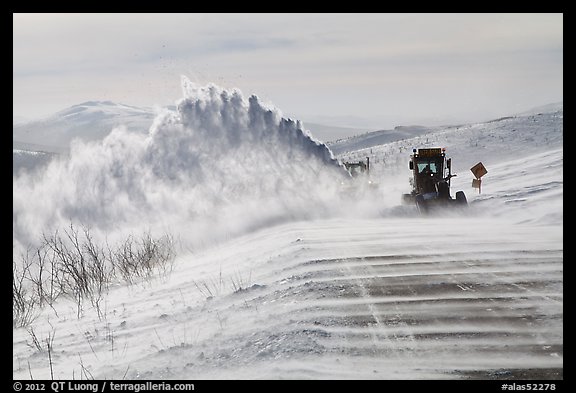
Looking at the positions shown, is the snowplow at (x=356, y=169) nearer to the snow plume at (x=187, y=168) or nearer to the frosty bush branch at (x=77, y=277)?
the snow plume at (x=187, y=168)

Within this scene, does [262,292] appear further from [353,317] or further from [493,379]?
[493,379]

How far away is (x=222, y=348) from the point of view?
7.93m

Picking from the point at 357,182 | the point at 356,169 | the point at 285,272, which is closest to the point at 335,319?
the point at 285,272

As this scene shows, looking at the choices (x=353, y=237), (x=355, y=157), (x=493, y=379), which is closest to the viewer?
(x=493, y=379)

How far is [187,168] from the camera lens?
23578mm

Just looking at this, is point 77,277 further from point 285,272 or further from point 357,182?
point 357,182

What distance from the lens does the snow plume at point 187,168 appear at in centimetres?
2273

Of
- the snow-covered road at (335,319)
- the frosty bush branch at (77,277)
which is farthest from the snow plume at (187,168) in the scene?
the snow-covered road at (335,319)

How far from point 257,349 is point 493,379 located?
2.76 m

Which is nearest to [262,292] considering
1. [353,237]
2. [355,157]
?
[353,237]

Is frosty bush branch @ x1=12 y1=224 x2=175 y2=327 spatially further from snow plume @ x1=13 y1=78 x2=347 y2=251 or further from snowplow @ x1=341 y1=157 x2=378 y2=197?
snowplow @ x1=341 y1=157 x2=378 y2=197

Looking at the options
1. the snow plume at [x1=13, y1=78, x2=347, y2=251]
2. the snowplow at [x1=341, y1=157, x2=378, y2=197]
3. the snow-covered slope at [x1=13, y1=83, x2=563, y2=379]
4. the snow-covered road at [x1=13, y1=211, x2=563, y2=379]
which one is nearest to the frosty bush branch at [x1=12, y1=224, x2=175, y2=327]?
the snow-covered slope at [x1=13, y1=83, x2=563, y2=379]

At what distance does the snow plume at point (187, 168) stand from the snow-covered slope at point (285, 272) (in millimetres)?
59

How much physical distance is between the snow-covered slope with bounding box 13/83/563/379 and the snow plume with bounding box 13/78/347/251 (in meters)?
0.06
